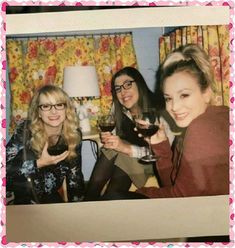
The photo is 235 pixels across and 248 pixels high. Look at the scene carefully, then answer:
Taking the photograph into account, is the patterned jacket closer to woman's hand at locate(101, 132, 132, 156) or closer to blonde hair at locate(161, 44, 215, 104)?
woman's hand at locate(101, 132, 132, 156)

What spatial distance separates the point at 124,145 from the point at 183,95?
0.31 metres

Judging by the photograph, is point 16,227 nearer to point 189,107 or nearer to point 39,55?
point 39,55

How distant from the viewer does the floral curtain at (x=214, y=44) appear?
3.57ft

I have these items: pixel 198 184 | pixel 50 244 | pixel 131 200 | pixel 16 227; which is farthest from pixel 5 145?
pixel 198 184

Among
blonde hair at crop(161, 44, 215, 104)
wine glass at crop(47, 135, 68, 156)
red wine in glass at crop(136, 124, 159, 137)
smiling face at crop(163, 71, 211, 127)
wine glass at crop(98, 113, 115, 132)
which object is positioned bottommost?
wine glass at crop(47, 135, 68, 156)

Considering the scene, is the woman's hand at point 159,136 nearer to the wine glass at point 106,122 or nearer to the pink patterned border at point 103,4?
the wine glass at point 106,122

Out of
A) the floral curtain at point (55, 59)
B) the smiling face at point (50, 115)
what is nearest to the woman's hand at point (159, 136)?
the floral curtain at point (55, 59)

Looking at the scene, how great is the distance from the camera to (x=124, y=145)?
1099 mm

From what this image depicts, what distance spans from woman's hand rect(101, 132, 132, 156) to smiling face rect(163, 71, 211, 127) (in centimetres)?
22

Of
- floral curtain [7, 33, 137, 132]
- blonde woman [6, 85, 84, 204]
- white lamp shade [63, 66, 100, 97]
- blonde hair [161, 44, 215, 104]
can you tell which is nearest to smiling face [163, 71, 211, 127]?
blonde hair [161, 44, 215, 104]

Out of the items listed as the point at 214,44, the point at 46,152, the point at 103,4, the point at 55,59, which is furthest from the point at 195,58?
the point at 46,152

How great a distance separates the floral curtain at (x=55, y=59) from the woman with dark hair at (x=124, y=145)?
5 centimetres

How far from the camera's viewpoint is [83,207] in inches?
43.8

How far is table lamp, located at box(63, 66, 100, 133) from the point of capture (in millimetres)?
1085
